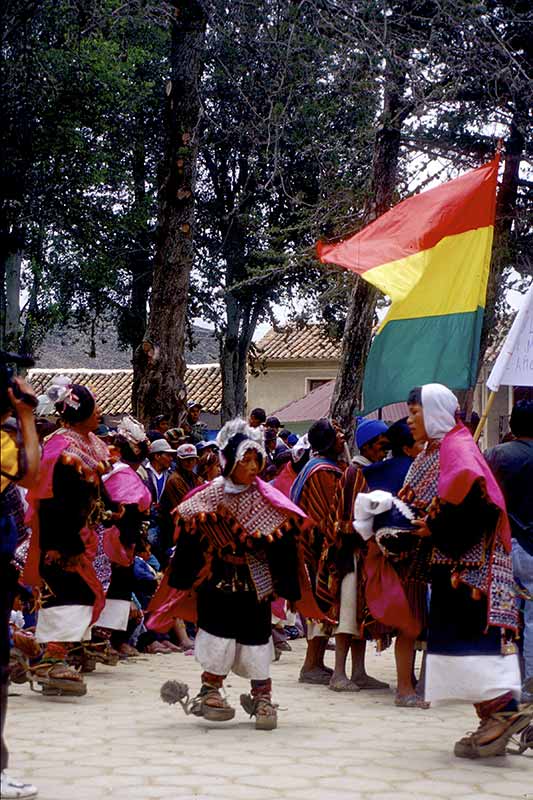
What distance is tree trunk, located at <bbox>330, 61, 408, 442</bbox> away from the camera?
15875 millimetres

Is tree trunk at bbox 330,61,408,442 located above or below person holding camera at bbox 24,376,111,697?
above

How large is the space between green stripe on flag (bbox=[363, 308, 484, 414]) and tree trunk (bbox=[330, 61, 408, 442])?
6.22 m

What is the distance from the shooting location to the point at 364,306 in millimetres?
15945

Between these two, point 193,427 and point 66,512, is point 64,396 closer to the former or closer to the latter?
point 66,512

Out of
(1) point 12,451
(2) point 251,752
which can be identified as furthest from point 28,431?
(2) point 251,752

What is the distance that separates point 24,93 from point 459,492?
54.0 ft

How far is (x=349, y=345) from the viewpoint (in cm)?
1603

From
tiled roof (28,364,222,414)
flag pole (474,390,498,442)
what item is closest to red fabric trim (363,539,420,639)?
flag pole (474,390,498,442)

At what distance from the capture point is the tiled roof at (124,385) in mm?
49188

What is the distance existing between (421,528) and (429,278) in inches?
133

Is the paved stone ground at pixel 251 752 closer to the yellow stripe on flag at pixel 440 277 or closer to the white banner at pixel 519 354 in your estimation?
the white banner at pixel 519 354

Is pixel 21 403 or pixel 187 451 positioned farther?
pixel 187 451

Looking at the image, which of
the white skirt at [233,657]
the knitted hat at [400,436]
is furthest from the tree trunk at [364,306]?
the white skirt at [233,657]

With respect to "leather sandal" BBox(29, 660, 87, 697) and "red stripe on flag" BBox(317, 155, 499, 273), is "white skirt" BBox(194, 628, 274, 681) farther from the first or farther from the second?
"red stripe on flag" BBox(317, 155, 499, 273)
